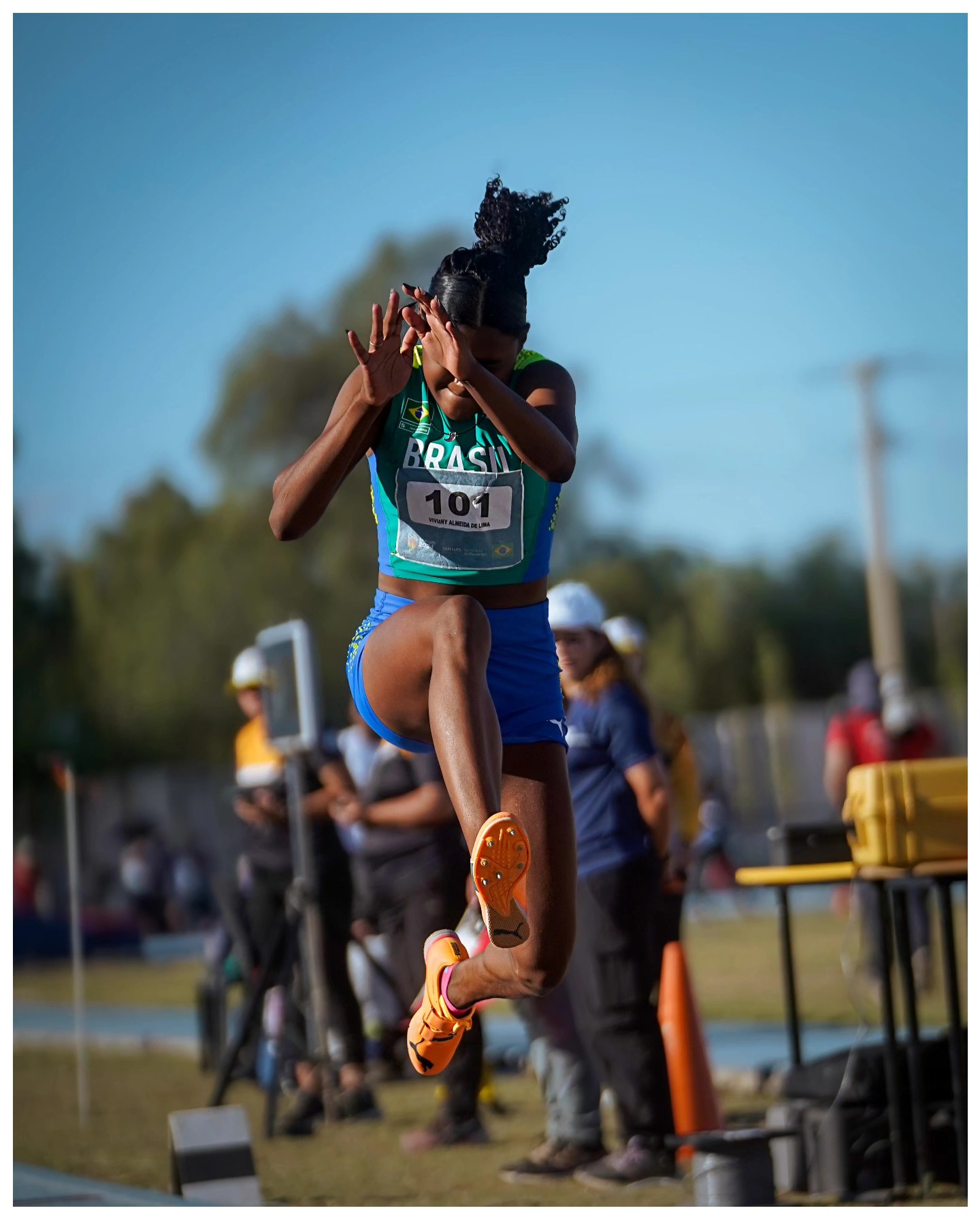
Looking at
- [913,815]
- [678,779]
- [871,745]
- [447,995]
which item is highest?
[871,745]

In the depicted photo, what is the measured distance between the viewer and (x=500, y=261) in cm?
404

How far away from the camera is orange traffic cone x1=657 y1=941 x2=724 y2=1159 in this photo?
21.8 ft

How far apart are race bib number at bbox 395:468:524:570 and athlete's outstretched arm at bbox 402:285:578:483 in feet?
0.43

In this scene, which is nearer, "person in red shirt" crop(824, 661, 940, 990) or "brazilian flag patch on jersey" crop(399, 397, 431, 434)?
"brazilian flag patch on jersey" crop(399, 397, 431, 434)

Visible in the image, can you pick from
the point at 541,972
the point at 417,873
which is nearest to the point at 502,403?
the point at 541,972

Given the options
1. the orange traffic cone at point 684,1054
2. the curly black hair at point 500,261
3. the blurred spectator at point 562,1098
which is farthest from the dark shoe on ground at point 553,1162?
the curly black hair at point 500,261

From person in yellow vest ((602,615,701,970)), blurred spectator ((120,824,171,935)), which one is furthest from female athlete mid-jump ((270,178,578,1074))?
blurred spectator ((120,824,171,935))

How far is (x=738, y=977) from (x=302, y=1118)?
19.8 feet

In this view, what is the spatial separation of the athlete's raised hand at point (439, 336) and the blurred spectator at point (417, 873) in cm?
379

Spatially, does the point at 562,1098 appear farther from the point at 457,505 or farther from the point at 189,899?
the point at 189,899

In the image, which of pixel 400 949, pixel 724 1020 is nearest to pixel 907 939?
pixel 400 949

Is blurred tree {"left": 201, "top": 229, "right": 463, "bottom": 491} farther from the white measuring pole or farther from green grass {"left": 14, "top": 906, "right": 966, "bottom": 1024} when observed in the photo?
the white measuring pole

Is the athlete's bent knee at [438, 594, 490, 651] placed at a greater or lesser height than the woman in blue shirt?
greater

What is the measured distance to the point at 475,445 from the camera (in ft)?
13.3
